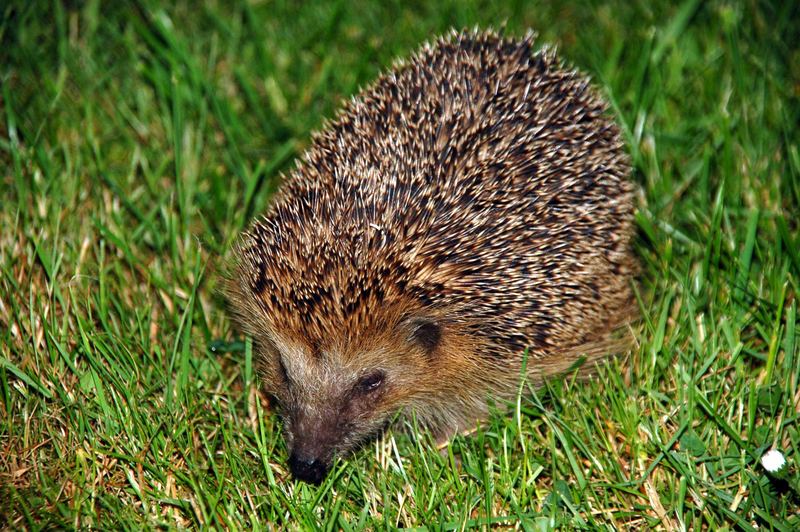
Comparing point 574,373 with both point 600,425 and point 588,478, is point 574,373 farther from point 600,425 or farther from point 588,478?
point 588,478

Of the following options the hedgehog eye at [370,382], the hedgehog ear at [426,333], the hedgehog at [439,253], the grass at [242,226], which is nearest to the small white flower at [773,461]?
the grass at [242,226]

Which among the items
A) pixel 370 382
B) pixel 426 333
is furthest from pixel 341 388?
pixel 426 333

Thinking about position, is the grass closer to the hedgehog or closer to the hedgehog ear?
the hedgehog

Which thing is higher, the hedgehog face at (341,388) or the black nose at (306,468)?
the hedgehog face at (341,388)

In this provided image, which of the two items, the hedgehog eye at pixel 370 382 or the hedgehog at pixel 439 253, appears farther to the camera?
the hedgehog eye at pixel 370 382

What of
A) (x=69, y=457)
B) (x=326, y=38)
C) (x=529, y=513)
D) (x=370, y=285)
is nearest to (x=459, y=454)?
(x=529, y=513)

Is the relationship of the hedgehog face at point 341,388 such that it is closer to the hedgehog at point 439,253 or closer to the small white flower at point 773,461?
the hedgehog at point 439,253
